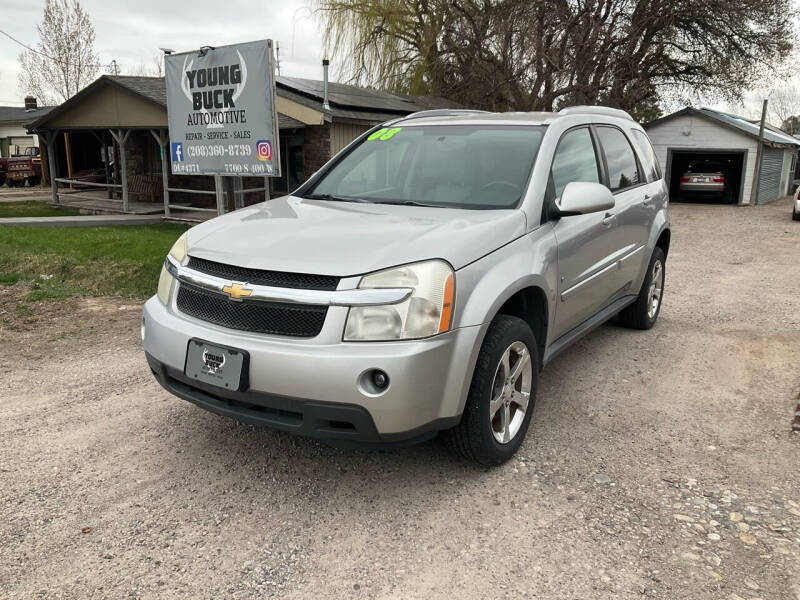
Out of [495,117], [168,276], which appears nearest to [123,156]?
[495,117]

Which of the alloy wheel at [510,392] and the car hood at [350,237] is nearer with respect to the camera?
the car hood at [350,237]

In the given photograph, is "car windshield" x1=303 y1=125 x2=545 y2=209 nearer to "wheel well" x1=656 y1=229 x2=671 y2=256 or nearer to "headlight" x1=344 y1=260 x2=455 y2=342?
"headlight" x1=344 y1=260 x2=455 y2=342

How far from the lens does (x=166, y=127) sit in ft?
53.1

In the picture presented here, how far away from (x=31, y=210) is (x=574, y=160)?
17.9 metres

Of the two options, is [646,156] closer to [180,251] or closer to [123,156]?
[180,251]

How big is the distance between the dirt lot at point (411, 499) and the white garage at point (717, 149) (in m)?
21.5

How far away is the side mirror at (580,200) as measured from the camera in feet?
12.1

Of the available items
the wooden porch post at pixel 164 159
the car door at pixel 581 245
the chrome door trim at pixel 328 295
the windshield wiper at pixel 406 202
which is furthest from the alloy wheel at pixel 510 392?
the wooden porch post at pixel 164 159

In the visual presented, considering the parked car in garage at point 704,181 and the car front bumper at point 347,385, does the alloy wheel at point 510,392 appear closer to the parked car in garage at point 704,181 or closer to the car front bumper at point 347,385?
the car front bumper at point 347,385

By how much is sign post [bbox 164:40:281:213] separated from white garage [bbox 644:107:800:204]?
18.7 m

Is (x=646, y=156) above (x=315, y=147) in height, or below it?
below

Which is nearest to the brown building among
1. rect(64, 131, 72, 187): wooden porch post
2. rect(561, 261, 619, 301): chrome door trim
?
rect(64, 131, 72, 187): wooden porch post

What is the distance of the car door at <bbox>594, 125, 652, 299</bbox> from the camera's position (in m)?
4.92

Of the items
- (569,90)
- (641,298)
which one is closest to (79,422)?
(641,298)
